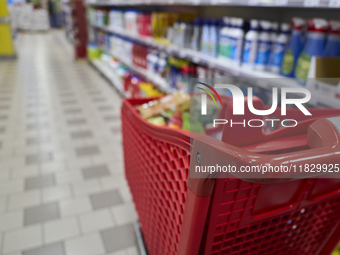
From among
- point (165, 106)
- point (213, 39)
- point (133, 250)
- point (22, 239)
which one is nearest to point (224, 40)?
point (213, 39)

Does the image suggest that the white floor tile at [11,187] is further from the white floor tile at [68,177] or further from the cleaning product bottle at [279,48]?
the cleaning product bottle at [279,48]

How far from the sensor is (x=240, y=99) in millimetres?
573

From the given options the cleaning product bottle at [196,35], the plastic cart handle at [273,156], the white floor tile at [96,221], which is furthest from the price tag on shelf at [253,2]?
the white floor tile at [96,221]

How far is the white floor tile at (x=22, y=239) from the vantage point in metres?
1.64

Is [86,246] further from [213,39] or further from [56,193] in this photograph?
[213,39]

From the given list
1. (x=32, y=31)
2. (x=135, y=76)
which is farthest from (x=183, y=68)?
(x=32, y=31)

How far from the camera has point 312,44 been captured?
4.34ft

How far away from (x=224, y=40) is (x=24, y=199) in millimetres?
1948

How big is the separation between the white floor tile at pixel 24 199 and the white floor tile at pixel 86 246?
55 cm

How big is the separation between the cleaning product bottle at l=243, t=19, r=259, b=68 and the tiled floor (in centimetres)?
134

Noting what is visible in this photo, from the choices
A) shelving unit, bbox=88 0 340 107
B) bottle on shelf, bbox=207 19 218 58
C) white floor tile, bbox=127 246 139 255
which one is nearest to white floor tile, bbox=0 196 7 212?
white floor tile, bbox=127 246 139 255

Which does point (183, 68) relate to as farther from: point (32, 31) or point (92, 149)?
point (32, 31)

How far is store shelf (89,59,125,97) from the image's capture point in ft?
15.5

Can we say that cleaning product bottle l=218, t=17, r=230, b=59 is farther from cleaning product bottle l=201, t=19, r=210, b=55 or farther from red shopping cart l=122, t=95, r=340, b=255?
red shopping cart l=122, t=95, r=340, b=255
